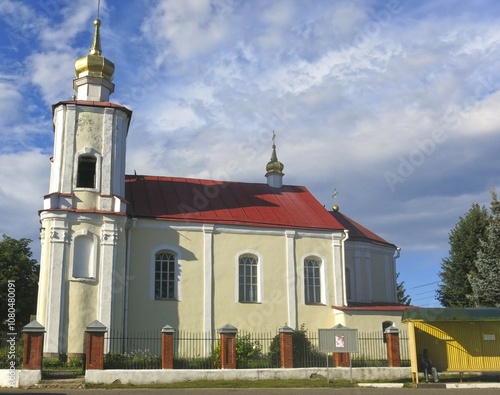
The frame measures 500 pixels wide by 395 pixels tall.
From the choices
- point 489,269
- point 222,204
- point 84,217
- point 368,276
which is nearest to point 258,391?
point 84,217

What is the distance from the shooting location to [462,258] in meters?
31.2

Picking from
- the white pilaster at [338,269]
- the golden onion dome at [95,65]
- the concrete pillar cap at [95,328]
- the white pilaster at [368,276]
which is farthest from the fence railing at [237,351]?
the golden onion dome at [95,65]

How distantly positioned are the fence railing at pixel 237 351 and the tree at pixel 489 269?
236 inches

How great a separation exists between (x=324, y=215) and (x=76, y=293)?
467 inches

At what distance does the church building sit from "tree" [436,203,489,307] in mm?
6462

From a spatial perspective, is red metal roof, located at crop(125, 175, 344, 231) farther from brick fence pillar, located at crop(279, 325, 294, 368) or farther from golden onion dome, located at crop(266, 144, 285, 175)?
brick fence pillar, located at crop(279, 325, 294, 368)

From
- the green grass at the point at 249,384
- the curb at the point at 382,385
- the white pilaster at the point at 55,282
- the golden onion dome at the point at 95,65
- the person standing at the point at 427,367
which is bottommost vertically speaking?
the curb at the point at 382,385

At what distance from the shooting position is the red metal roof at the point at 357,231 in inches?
1166

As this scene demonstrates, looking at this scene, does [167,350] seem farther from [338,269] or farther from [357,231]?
[357,231]

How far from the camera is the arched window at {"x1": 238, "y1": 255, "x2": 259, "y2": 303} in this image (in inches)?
976

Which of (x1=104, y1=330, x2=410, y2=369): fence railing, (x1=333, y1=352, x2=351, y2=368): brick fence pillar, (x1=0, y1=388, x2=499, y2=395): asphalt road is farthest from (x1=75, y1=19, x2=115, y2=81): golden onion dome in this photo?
(x1=333, y1=352, x2=351, y2=368): brick fence pillar

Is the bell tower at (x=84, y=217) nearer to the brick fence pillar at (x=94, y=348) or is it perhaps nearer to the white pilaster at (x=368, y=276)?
the brick fence pillar at (x=94, y=348)

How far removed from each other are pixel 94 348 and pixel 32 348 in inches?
68.4

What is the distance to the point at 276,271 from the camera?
2530 centimetres
